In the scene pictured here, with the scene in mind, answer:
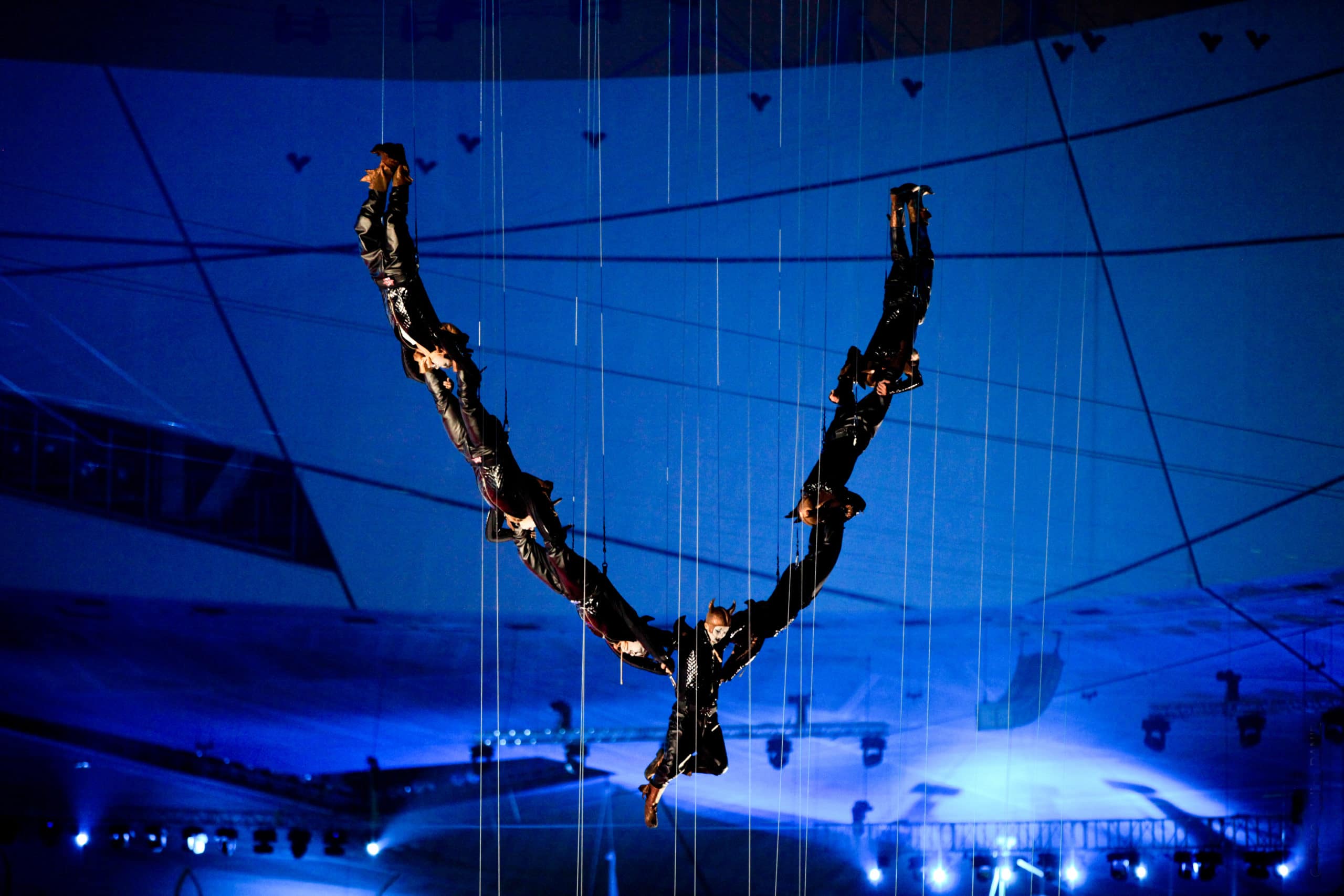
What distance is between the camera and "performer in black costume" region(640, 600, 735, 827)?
203 inches

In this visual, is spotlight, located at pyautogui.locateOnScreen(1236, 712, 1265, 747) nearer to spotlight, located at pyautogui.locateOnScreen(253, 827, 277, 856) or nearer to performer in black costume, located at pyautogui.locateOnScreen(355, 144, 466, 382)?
spotlight, located at pyautogui.locateOnScreen(253, 827, 277, 856)

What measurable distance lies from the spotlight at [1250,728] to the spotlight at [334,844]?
20.6ft

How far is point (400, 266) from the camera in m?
4.91

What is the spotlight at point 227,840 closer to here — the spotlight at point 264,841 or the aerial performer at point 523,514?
the spotlight at point 264,841

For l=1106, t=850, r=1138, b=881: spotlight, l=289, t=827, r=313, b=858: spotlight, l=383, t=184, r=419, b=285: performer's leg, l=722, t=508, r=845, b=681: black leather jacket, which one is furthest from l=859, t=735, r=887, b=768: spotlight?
l=383, t=184, r=419, b=285: performer's leg

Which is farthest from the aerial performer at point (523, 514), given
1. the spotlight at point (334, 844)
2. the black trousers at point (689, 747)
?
the spotlight at point (334, 844)

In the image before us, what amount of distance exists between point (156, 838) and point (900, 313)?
6.89 meters

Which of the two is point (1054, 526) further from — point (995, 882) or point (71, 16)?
point (71, 16)

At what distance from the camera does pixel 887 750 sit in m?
9.80

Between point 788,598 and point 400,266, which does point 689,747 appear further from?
point 400,266

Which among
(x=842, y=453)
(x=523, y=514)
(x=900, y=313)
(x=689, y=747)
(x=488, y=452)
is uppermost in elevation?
(x=900, y=313)

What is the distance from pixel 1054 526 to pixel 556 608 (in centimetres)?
342

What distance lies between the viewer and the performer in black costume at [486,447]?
4988mm

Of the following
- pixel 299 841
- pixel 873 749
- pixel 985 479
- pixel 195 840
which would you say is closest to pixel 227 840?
pixel 195 840
